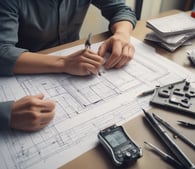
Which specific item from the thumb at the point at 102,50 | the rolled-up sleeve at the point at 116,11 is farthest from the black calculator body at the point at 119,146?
the rolled-up sleeve at the point at 116,11

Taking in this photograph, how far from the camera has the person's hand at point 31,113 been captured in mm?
535

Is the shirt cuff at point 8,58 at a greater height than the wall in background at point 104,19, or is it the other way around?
the shirt cuff at point 8,58

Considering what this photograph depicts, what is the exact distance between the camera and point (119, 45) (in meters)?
0.83

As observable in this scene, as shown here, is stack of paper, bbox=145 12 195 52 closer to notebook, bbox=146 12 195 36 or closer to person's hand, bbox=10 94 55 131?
notebook, bbox=146 12 195 36

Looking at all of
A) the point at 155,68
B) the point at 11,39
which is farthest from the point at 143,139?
the point at 11,39

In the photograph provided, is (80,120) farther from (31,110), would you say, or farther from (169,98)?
(169,98)

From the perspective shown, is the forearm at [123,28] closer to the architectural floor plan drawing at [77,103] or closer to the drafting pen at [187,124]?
the architectural floor plan drawing at [77,103]

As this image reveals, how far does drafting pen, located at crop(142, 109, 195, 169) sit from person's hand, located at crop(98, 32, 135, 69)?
0.82 ft

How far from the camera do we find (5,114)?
0.55 meters

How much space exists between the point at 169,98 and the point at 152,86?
0.08 m

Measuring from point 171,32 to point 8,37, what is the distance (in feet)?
1.90

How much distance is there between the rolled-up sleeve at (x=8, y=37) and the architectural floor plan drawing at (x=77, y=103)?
1.9 inches

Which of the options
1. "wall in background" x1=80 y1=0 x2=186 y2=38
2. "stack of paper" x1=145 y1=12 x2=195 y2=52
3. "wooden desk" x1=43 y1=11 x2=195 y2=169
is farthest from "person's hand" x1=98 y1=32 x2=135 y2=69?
"wall in background" x1=80 y1=0 x2=186 y2=38

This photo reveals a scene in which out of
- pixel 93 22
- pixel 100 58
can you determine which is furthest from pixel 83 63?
pixel 93 22
